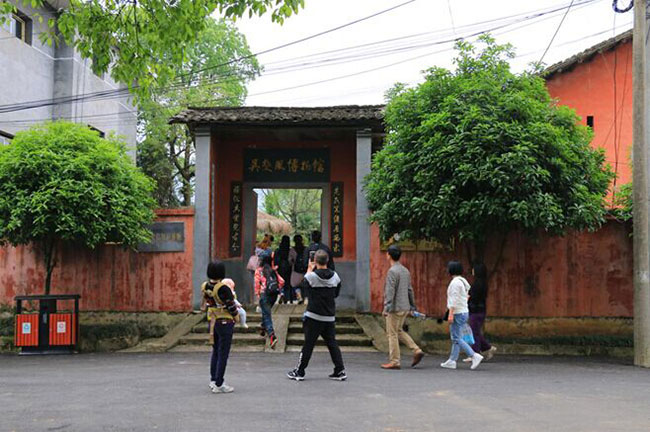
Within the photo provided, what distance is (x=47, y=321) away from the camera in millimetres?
11617

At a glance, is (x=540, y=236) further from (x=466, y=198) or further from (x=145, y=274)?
(x=145, y=274)

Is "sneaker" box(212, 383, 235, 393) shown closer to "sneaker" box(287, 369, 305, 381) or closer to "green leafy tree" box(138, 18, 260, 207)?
"sneaker" box(287, 369, 305, 381)

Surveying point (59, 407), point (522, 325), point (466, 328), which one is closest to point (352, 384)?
point (466, 328)

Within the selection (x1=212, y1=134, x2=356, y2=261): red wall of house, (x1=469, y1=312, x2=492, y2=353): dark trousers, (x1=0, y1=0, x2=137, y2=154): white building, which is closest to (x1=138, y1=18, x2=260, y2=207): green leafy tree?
(x1=0, y1=0, x2=137, y2=154): white building

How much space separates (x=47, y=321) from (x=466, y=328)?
24.5 feet

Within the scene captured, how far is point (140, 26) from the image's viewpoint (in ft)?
28.2

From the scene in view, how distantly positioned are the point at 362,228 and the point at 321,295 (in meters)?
5.69

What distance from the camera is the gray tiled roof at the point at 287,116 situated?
1356 cm

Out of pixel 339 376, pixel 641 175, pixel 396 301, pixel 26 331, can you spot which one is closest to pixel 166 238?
pixel 26 331

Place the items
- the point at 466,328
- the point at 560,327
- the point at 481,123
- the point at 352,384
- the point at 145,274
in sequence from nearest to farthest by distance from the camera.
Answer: the point at 352,384
the point at 466,328
the point at 481,123
the point at 560,327
the point at 145,274

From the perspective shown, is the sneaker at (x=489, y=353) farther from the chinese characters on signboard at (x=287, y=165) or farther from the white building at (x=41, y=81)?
the white building at (x=41, y=81)

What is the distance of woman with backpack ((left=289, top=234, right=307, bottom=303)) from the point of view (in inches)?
564

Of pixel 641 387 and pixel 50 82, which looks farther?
pixel 50 82

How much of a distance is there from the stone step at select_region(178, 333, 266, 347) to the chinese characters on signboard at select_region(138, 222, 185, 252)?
2.04 meters
